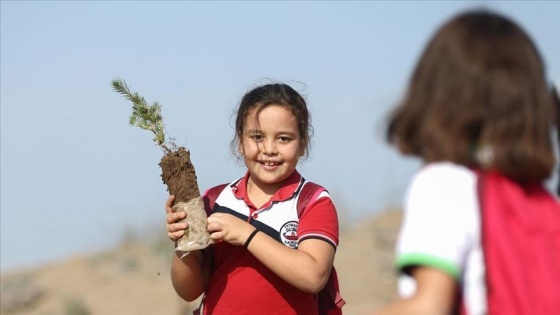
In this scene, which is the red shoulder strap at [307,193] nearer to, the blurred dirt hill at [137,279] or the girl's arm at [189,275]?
the girl's arm at [189,275]

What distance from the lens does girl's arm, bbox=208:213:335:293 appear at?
5.51 meters

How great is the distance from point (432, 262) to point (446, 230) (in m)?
0.10

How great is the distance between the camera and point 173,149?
18.7 ft

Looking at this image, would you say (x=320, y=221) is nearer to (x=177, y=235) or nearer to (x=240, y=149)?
(x=240, y=149)

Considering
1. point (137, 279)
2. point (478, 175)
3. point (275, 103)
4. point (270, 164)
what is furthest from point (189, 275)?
point (137, 279)

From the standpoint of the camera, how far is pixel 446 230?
11.0 feet

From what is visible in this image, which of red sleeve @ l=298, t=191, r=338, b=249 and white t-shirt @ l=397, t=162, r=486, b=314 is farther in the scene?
red sleeve @ l=298, t=191, r=338, b=249

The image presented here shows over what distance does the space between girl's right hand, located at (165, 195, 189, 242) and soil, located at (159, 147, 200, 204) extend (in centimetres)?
5

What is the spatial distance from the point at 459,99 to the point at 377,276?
14.5 meters

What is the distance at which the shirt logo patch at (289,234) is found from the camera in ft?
18.8

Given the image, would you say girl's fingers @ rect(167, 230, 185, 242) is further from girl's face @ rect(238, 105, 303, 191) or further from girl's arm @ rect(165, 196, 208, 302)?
girl's face @ rect(238, 105, 303, 191)

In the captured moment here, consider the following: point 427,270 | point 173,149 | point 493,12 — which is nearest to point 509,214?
point 427,270

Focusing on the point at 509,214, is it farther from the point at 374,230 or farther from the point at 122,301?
the point at 374,230

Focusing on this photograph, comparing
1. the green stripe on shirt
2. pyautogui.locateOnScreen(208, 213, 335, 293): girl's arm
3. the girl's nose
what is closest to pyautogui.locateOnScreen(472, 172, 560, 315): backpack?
the green stripe on shirt
